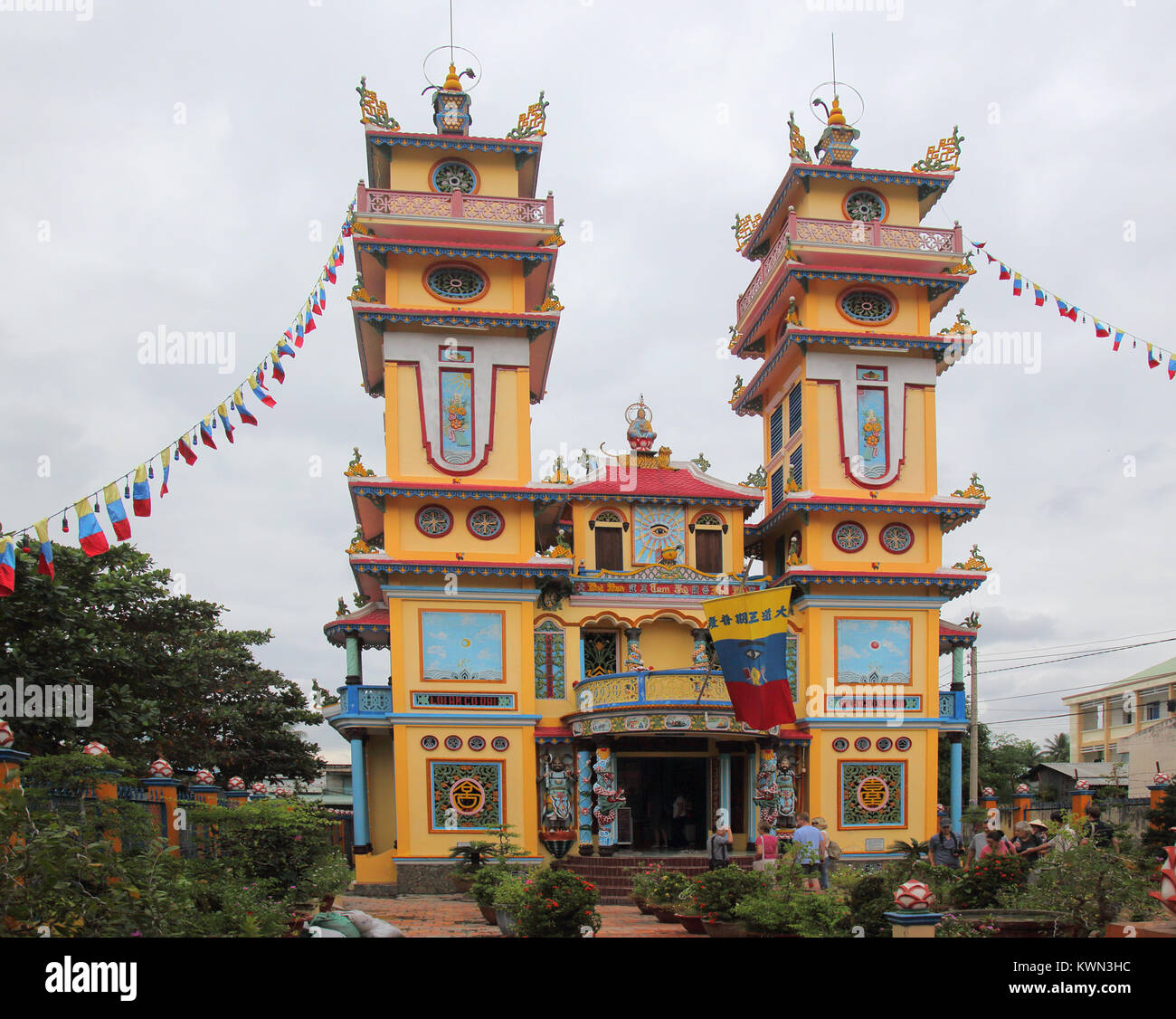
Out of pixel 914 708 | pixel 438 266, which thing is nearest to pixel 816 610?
pixel 914 708

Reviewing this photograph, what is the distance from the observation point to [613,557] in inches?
1011

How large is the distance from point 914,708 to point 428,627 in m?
10.9

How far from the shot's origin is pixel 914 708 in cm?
2480

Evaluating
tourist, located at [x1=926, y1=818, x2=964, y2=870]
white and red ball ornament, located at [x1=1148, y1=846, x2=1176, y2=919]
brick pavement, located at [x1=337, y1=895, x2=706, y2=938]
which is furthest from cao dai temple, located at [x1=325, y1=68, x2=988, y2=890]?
white and red ball ornament, located at [x1=1148, y1=846, x2=1176, y2=919]

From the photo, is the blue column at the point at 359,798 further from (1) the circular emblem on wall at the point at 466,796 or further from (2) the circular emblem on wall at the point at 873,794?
(2) the circular emblem on wall at the point at 873,794

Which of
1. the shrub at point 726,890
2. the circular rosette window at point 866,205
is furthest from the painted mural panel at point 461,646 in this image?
the circular rosette window at point 866,205

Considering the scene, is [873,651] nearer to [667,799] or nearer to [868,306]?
[667,799]

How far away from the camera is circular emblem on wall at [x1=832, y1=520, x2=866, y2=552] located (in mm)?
25391

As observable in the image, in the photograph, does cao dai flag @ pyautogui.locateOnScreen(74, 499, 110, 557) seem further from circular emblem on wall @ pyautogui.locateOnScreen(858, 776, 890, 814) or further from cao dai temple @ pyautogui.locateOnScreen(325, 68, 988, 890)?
circular emblem on wall @ pyautogui.locateOnScreen(858, 776, 890, 814)

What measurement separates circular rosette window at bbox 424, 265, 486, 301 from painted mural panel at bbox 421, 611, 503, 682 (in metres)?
7.28

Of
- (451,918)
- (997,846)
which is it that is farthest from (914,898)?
(451,918)

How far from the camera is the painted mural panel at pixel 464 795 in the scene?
23.0 m

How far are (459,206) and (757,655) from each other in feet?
43.6
